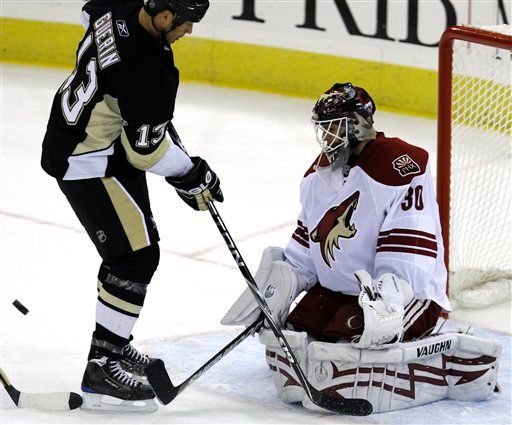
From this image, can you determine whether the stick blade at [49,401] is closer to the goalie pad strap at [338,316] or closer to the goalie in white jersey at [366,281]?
the goalie in white jersey at [366,281]

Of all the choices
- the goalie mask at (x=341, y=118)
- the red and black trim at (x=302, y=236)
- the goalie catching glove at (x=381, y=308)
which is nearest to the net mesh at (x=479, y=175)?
the red and black trim at (x=302, y=236)

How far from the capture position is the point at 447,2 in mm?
6008

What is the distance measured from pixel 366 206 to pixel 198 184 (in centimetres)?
43

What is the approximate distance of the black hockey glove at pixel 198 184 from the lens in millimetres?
3139

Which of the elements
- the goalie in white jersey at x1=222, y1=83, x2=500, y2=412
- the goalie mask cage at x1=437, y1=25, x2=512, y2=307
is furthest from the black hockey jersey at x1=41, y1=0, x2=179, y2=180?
the goalie mask cage at x1=437, y1=25, x2=512, y2=307

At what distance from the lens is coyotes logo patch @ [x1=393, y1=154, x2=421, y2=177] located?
3.22 m

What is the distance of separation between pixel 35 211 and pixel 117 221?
1970 millimetres

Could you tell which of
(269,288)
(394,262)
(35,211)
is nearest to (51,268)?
(35,211)

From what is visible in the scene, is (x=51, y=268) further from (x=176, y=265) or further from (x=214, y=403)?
(x=214, y=403)

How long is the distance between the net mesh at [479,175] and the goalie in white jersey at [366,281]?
842 millimetres

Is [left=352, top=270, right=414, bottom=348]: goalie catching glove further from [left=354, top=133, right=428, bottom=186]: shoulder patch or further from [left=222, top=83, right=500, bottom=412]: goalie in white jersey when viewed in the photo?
[left=354, top=133, right=428, bottom=186]: shoulder patch

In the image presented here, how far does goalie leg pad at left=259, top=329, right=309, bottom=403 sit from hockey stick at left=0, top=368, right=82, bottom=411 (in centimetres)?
50

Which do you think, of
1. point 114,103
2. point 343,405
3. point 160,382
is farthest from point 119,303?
point 343,405

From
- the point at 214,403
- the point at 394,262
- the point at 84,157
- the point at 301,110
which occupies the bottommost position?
the point at 301,110
